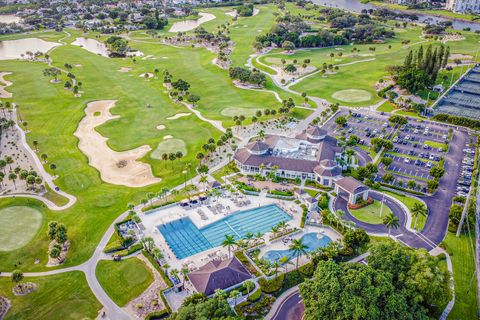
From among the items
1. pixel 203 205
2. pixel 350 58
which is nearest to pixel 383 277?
pixel 203 205

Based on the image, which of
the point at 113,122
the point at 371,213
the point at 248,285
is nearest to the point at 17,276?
the point at 248,285

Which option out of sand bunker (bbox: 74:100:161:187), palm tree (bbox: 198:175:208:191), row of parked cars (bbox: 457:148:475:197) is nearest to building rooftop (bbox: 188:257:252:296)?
palm tree (bbox: 198:175:208:191)

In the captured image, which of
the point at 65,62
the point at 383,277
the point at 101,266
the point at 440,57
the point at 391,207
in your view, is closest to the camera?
the point at 383,277

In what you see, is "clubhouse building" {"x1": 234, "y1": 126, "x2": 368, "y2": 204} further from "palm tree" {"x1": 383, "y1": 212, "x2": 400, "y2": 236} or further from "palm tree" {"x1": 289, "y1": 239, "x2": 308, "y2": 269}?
"palm tree" {"x1": 289, "y1": 239, "x2": 308, "y2": 269}

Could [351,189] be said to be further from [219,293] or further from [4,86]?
[4,86]

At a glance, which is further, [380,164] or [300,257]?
[380,164]

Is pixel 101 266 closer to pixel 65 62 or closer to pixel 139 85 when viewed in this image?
pixel 139 85
